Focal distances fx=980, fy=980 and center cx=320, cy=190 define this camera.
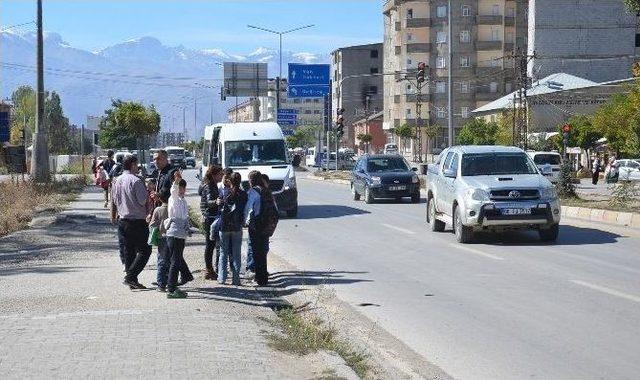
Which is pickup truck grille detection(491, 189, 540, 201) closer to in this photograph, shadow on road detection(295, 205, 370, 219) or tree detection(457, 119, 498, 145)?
shadow on road detection(295, 205, 370, 219)

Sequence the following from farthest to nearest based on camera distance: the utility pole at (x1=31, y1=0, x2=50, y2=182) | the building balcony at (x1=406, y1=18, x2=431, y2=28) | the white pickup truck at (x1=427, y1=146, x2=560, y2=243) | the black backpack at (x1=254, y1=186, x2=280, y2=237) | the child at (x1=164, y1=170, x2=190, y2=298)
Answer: the building balcony at (x1=406, y1=18, x2=431, y2=28) < the utility pole at (x1=31, y1=0, x2=50, y2=182) < the white pickup truck at (x1=427, y1=146, x2=560, y2=243) < the black backpack at (x1=254, y1=186, x2=280, y2=237) < the child at (x1=164, y1=170, x2=190, y2=298)

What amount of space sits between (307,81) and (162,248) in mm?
51725

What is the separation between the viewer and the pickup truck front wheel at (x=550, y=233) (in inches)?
745

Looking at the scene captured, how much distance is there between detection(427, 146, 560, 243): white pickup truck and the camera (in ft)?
60.4

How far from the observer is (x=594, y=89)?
74.0 metres

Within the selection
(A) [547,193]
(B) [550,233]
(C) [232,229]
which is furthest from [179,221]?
(B) [550,233]

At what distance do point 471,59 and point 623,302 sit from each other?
308 feet

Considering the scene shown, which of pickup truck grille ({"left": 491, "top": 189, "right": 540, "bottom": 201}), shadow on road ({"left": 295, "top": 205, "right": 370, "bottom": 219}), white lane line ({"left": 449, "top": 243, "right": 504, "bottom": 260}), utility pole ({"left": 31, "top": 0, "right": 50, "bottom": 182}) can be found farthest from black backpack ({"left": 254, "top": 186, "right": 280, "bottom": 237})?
utility pole ({"left": 31, "top": 0, "right": 50, "bottom": 182})

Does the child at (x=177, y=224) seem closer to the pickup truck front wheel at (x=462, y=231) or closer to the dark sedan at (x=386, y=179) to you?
the pickup truck front wheel at (x=462, y=231)

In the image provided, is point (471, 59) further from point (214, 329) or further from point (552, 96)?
point (214, 329)

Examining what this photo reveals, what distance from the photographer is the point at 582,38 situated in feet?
284

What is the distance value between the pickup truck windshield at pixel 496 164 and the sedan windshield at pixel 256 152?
29.0ft

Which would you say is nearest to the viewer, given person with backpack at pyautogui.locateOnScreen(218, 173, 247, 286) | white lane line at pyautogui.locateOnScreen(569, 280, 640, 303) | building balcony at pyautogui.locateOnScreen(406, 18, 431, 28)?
white lane line at pyautogui.locateOnScreen(569, 280, 640, 303)

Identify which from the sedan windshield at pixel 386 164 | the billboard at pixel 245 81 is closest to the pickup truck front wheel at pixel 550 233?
the sedan windshield at pixel 386 164
